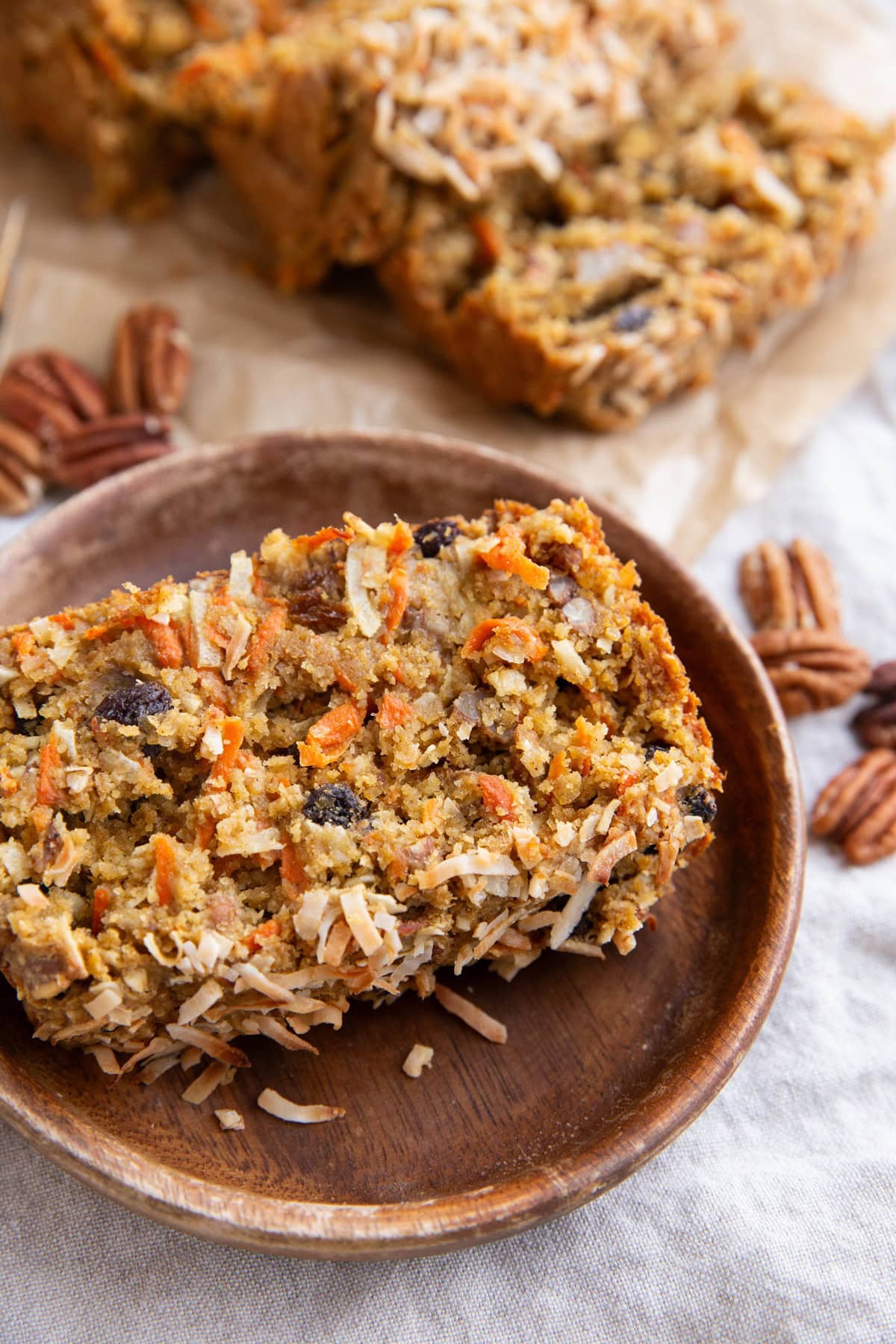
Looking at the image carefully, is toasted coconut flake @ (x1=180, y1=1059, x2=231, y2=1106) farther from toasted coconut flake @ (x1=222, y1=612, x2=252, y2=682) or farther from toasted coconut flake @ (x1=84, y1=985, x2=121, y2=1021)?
toasted coconut flake @ (x1=222, y1=612, x2=252, y2=682)

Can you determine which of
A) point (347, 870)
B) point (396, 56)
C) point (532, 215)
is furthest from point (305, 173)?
point (347, 870)

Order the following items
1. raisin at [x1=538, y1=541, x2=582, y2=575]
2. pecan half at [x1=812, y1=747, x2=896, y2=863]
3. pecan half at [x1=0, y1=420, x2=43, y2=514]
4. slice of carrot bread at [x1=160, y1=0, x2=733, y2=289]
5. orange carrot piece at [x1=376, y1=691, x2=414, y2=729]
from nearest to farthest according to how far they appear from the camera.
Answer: orange carrot piece at [x1=376, y1=691, x2=414, y2=729] → raisin at [x1=538, y1=541, x2=582, y2=575] → pecan half at [x1=812, y1=747, x2=896, y2=863] → slice of carrot bread at [x1=160, y1=0, x2=733, y2=289] → pecan half at [x1=0, y1=420, x2=43, y2=514]

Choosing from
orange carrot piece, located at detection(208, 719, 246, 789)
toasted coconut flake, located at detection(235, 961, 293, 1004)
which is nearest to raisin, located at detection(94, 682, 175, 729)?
orange carrot piece, located at detection(208, 719, 246, 789)

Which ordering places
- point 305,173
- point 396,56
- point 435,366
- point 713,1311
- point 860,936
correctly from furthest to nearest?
1. point 435,366
2. point 305,173
3. point 396,56
4. point 860,936
5. point 713,1311

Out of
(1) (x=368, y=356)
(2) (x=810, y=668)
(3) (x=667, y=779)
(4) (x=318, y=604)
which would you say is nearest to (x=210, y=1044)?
(4) (x=318, y=604)

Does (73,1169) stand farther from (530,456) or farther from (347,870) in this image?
(530,456)

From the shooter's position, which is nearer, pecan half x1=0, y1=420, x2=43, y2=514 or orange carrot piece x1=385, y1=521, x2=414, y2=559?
orange carrot piece x1=385, y1=521, x2=414, y2=559
